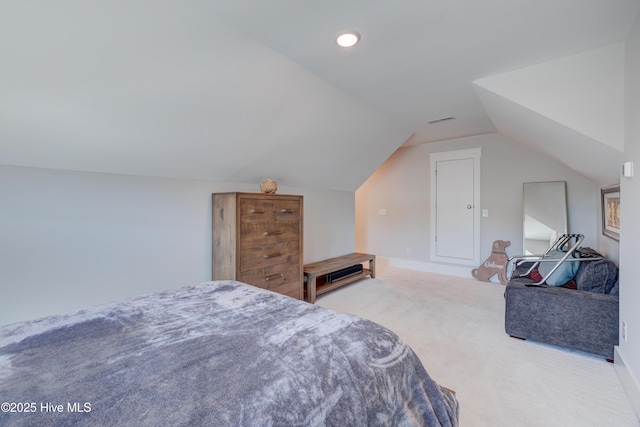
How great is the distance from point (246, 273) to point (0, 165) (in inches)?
74.0

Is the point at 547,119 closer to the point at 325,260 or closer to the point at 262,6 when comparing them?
the point at 262,6

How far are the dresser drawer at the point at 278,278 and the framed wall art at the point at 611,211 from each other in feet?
9.75

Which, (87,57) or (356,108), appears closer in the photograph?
(87,57)

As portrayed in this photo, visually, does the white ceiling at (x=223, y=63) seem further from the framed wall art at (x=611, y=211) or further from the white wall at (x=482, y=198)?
the white wall at (x=482, y=198)

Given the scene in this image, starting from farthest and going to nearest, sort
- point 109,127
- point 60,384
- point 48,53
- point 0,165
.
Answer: point 109,127, point 0,165, point 48,53, point 60,384

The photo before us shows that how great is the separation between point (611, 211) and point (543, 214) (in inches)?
54.9

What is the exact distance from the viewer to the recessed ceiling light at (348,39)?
1.88m

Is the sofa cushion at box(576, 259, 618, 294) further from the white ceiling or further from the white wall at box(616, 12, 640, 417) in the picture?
the white ceiling

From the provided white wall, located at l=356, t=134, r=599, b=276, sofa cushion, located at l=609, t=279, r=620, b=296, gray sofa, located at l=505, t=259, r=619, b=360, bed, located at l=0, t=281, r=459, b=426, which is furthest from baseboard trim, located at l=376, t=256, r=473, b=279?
bed, located at l=0, t=281, r=459, b=426

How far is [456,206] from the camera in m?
4.80

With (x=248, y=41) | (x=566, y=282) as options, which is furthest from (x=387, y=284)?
(x=248, y=41)

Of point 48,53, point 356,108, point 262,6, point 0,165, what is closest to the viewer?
point 48,53

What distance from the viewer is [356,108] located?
3152mm

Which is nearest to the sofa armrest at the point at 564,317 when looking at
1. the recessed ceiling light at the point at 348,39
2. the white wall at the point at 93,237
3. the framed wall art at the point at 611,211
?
the framed wall art at the point at 611,211
